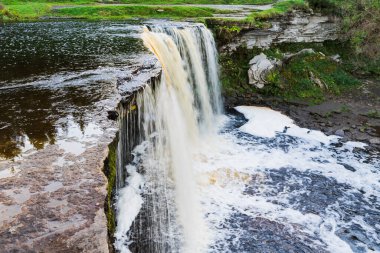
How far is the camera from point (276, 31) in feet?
70.3

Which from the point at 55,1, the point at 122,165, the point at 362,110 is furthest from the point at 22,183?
the point at 55,1

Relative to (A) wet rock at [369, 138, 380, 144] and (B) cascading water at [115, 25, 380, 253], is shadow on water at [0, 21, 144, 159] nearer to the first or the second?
(B) cascading water at [115, 25, 380, 253]

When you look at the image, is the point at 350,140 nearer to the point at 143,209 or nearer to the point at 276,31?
the point at 276,31

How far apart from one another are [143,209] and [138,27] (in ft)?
37.7

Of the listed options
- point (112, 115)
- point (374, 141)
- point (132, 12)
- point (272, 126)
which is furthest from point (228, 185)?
point (132, 12)

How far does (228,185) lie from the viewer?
11594mm

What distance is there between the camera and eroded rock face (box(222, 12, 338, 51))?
20.7 meters

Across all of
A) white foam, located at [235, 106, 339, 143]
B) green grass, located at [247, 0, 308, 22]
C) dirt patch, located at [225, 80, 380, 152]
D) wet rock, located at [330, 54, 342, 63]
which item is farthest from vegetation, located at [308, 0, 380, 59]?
white foam, located at [235, 106, 339, 143]

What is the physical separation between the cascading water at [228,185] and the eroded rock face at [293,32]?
20.4 ft

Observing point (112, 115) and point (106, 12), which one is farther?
point (106, 12)

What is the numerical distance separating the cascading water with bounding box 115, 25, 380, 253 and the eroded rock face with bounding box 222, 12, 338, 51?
6.21 meters

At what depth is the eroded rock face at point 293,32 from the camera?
20.7 m

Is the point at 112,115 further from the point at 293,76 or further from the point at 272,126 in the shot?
the point at 293,76

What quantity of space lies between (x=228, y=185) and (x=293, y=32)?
1409cm
